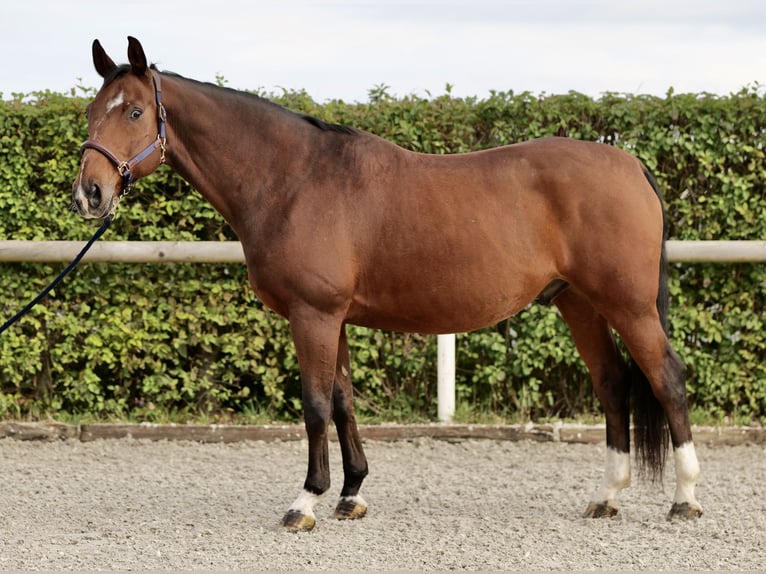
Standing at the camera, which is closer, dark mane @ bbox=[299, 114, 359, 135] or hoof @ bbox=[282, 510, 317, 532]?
hoof @ bbox=[282, 510, 317, 532]

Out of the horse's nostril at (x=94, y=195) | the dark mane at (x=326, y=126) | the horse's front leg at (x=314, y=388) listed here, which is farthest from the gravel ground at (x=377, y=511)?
the dark mane at (x=326, y=126)

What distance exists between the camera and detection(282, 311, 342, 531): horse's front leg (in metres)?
4.66

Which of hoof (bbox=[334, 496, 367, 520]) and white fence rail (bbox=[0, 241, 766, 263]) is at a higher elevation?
white fence rail (bbox=[0, 241, 766, 263])

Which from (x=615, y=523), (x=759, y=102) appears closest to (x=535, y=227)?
(x=615, y=523)

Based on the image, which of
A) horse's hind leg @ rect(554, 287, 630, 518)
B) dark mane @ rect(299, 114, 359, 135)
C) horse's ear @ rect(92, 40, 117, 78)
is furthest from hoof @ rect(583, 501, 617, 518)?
horse's ear @ rect(92, 40, 117, 78)

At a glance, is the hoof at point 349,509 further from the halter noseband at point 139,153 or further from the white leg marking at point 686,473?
the halter noseband at point 139,153

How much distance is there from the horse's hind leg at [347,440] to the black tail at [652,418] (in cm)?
137

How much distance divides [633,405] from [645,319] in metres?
0.51

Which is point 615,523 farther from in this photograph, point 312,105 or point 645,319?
point 312,105

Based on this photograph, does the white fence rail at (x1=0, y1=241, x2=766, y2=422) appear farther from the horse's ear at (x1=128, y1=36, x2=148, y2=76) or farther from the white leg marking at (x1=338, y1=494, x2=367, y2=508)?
the horse's ear at (x1=128, y1=36, x2=148, y2=76)

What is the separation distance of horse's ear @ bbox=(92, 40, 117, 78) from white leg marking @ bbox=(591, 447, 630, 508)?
3047 mm

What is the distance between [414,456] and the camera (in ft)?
21.9

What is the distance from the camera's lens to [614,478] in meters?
5.11

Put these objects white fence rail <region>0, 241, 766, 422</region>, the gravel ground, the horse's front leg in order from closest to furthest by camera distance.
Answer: the gravel ground
the horse's front leg
white fence rail <region>0, 241, 766, 422</region>
